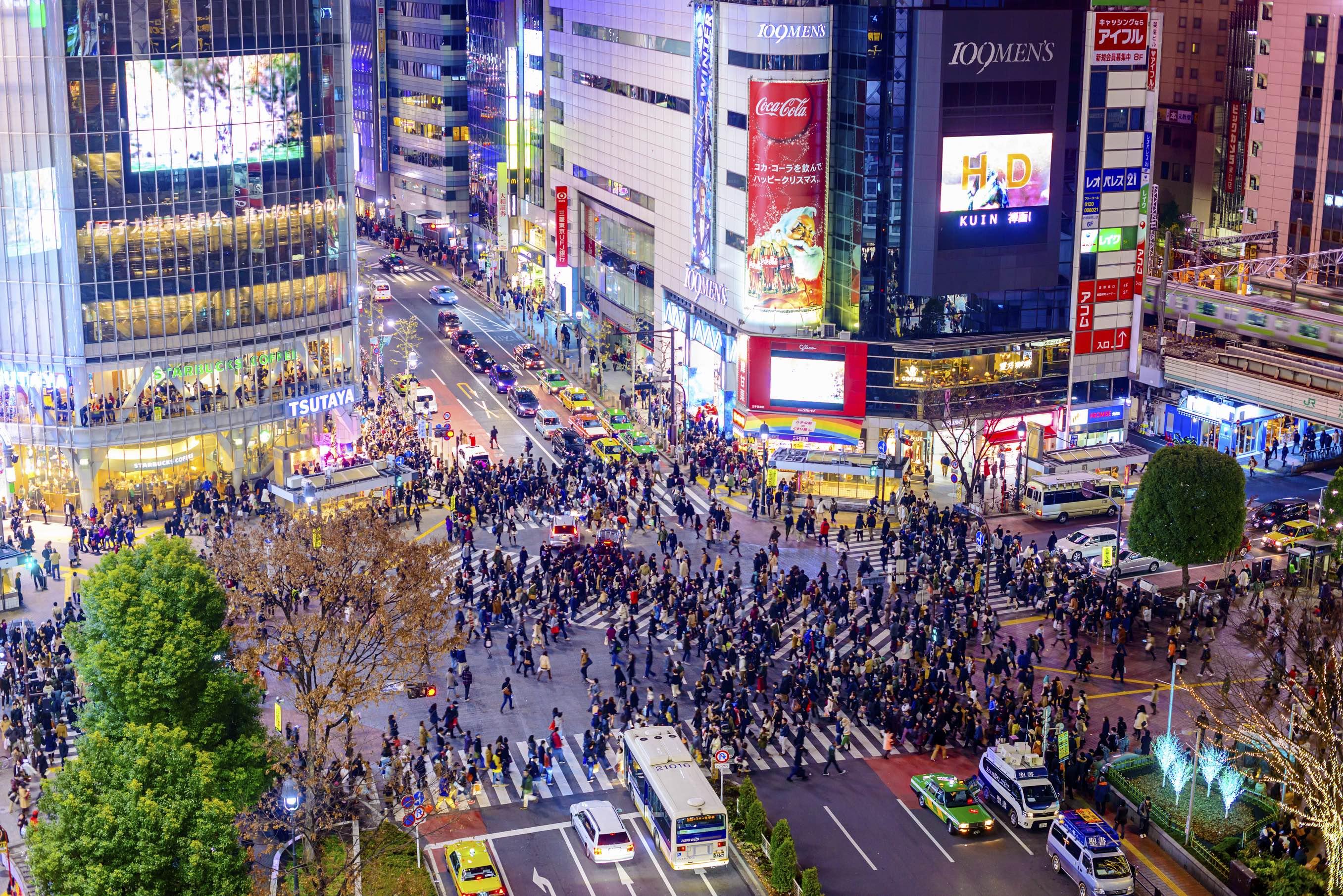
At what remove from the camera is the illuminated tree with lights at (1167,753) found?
54.6 metres

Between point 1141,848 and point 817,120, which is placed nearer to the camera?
point 1141,848

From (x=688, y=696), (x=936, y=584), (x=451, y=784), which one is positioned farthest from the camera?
(x=936, y=584)

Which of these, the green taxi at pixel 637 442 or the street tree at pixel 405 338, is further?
the street tree at pixel 405 338

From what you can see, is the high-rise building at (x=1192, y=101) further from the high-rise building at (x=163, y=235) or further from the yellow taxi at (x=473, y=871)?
the yellow taxi at (x=473, y=871)

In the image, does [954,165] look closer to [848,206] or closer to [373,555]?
[848,206]

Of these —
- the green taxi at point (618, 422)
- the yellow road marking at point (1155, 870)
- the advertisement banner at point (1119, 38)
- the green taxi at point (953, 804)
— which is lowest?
the yellow road marking at point (1155, 870)

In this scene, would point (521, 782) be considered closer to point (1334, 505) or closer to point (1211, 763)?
point (1211, 763)

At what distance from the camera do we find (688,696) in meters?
63.4

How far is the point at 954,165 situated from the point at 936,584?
25629mm

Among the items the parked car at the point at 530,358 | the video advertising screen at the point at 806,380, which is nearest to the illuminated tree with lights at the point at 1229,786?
the video advertising screen at the point at 806,380

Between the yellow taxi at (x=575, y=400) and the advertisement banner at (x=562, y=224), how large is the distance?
20766mm

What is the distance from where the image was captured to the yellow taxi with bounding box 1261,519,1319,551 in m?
79.2

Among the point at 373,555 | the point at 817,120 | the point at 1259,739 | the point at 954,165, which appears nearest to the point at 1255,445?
the point at 954,165

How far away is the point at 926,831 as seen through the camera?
53594 mm
